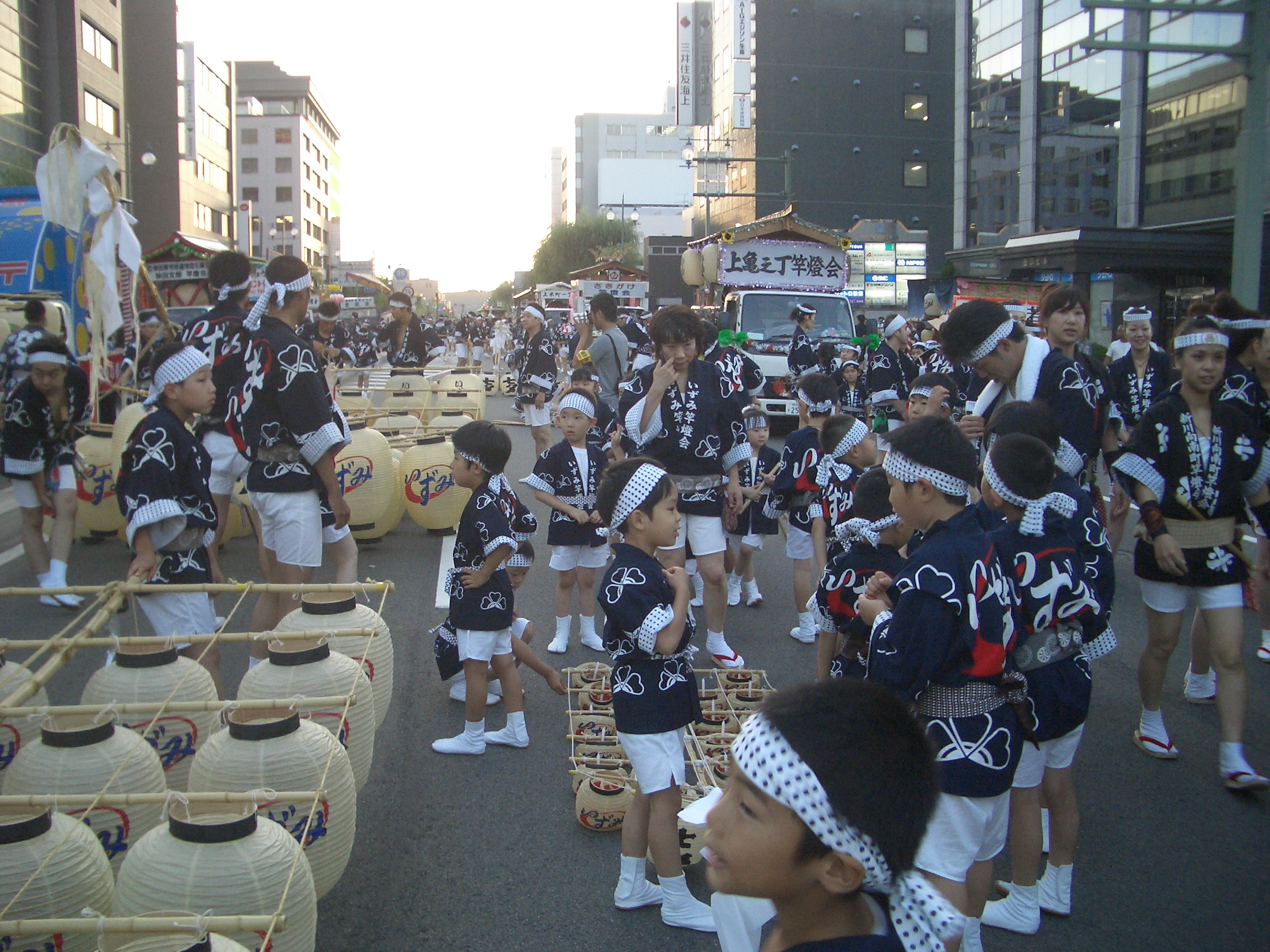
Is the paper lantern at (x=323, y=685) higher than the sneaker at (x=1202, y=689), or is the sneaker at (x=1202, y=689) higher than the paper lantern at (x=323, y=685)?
the paper lantern at (x=323, y=685)

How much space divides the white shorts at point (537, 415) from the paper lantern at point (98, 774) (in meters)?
9.19

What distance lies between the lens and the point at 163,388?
468cm

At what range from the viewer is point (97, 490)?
837cm

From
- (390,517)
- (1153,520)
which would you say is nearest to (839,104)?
(390,517)

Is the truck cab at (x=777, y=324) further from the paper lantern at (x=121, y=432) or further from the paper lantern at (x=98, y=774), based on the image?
the paper lantern at (x=98, y=774)

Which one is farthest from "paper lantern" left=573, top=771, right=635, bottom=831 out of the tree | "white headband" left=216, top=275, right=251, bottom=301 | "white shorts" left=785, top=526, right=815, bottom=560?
the tree

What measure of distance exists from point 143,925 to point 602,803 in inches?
88.8

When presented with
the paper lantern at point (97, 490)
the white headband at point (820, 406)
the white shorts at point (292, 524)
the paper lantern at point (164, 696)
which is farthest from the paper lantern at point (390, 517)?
the paper lantern at point (164, 696)

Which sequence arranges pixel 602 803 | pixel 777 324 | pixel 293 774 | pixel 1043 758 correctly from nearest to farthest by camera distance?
pixel 293 774 < pixel 1043 758 < pixel 602 803 < pixel 777 324

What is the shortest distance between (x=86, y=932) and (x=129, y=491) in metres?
2.55

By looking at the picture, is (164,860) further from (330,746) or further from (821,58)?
(821,58)

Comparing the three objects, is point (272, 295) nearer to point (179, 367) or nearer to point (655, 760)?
point (179, 367)

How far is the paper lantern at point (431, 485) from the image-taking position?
909 centimetres

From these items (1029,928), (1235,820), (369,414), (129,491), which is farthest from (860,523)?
(369,414)
